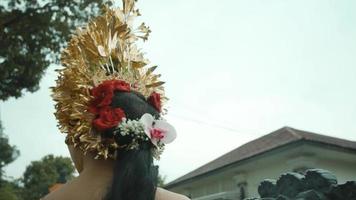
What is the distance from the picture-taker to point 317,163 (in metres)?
10.8

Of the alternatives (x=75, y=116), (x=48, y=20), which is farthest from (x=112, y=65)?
(x=48, y=20)

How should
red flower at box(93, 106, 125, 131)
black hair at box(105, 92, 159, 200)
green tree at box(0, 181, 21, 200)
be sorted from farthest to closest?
green tree at box(0, 181, 21, 200) → red flower at box(93, 106, 125, 131) → black hair at box(105, 92, 159, 200)

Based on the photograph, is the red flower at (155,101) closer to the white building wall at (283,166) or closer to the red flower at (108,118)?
the red flower at (108,118)

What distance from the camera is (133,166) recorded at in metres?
2.01

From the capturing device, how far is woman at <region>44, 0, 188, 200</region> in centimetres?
204

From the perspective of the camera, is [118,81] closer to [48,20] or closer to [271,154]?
[271,154]

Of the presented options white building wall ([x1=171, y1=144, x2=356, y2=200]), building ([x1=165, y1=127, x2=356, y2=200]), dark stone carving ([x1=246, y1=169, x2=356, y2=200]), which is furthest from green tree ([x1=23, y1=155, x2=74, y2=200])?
dark stone carving ([x1=246, y1=169, x2=356, y2=200])

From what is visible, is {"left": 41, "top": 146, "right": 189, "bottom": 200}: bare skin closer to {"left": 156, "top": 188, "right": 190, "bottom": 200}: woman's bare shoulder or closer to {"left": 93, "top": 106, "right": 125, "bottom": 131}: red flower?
{"left": 156, "top": 188, "right": 190, "bottom": 200}: woman's bare shoulder

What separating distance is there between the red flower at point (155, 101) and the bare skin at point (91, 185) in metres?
0.32

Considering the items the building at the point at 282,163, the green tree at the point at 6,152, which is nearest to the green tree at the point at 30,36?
the building at the point at 282,163

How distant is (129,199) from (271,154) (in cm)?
953

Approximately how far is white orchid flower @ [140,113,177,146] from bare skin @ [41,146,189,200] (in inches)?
8.1

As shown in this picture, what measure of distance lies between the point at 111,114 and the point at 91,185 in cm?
30

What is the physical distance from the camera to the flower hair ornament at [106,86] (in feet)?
6.90
